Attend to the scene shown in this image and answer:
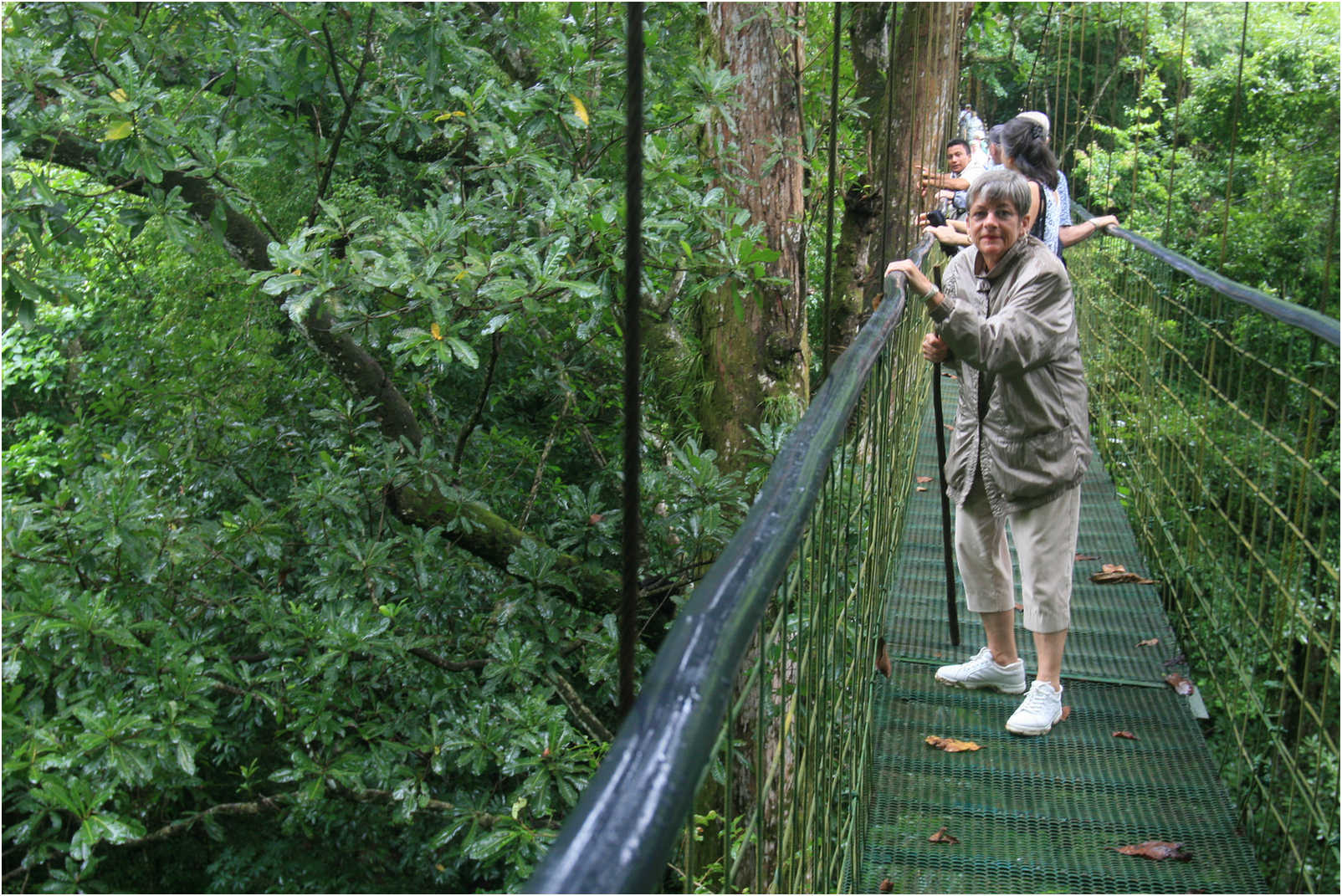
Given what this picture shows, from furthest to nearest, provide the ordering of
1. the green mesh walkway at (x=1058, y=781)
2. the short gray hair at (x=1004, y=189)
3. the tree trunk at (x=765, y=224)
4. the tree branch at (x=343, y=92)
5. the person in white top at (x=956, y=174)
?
the person in white top at (x=956, y=174), the tree trunk at (x=765, y=224), the tree branch at (x=343, y=92), the short gray hair at (x=1004, y=189), the green mesh walkway at (x=1058, y=781)

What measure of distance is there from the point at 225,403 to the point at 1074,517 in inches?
123

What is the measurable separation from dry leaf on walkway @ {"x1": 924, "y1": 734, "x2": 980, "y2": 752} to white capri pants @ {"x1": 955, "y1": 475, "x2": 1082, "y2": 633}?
330 millimetres

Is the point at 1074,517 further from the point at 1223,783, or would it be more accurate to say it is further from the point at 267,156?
the point at 267,156

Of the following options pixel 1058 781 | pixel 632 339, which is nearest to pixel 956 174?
pixel 1058 781

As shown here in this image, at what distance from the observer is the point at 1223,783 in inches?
107

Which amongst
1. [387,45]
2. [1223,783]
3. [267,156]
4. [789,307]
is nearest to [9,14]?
[387,45]

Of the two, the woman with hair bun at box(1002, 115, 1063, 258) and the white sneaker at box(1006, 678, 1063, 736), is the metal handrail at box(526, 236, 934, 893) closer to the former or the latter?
Result: the white sneaker at box(1006, 678, 1063, 736)

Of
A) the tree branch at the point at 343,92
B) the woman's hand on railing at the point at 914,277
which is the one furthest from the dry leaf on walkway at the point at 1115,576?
the tree branch at the point at 343,92

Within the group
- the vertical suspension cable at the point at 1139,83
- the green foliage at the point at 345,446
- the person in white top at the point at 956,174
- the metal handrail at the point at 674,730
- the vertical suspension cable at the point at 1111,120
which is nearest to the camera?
the metal handrail at the point at 674,730

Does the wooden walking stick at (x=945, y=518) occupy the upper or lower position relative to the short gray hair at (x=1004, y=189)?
lower

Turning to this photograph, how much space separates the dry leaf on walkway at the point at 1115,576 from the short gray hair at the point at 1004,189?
1881mm

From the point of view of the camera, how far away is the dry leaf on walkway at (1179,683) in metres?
3.19

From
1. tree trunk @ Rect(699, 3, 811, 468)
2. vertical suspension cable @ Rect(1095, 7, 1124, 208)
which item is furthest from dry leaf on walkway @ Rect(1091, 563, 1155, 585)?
vertical suspension cable @ Rect(1095, 7, 1124, 208)

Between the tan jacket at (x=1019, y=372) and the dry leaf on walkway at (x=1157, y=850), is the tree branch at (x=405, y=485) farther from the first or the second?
the dry leaf on walkway at (x=1157, y=850)
